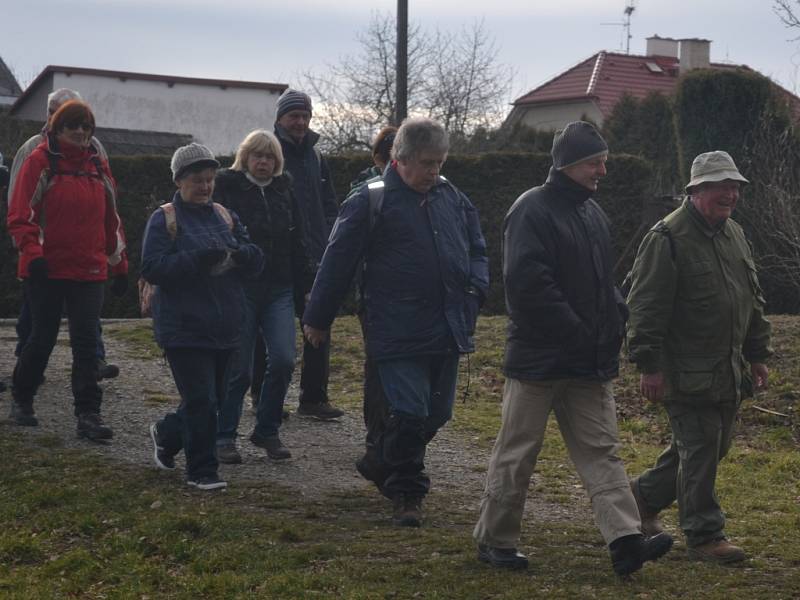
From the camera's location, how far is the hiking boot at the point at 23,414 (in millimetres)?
9141

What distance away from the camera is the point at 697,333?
21.2 feet

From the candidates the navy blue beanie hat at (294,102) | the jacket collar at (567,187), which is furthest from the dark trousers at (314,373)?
the jacket collar at (567,187)

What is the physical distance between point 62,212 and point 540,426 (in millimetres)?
3790

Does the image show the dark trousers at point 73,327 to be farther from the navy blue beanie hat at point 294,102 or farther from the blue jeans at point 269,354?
the navy blue beanie hat at point 294,102

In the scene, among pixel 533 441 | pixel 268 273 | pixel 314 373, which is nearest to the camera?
pixel 533 441

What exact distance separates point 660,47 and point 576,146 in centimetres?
4556

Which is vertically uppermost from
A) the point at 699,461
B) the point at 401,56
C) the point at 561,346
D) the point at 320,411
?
the point at 401,56

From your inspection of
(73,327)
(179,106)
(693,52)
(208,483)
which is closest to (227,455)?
(208,483)

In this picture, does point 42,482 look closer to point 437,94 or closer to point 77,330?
point 77,330

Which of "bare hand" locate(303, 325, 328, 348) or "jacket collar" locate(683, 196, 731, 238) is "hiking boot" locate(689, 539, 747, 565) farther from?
"bare hand" locate(303, 325, 328, 348)

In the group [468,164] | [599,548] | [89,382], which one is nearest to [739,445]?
[599,548]

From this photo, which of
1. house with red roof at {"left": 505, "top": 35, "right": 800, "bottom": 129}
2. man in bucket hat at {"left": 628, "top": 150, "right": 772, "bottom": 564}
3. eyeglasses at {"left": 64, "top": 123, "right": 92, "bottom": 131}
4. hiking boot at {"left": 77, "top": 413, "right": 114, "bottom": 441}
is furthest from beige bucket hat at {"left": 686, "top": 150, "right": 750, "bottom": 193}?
house with red roof at {"left": 505, "top": 35, "right": 800, "bottom": 129}

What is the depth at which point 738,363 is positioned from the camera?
6.48 m

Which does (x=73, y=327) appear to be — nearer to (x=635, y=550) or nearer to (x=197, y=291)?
(x=197, y=291)
